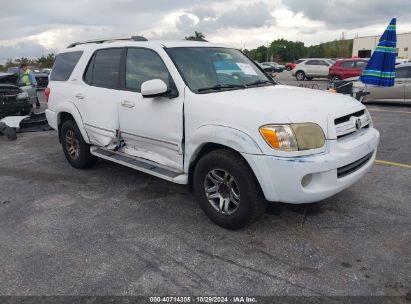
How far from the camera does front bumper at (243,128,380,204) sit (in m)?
3.14

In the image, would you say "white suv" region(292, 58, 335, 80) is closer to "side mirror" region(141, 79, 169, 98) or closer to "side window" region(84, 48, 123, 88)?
"side window" region(84, 48, 123, 88)

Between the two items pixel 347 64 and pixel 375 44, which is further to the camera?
pixel 375 44

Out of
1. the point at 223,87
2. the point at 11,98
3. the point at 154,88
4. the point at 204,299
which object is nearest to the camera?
the point at 204,299

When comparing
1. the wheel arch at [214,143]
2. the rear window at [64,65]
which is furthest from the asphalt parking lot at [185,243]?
the rear window at [64,65]

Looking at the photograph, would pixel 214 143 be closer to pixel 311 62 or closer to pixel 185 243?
pixel 185 243

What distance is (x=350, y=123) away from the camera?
3598 millimetres

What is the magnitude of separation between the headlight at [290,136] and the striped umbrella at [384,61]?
16.1 ft

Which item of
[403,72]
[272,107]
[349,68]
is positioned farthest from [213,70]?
[349,68]

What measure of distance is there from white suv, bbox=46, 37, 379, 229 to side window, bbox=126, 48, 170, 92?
0.01 meters

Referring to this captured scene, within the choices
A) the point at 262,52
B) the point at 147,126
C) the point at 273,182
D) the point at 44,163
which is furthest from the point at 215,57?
the point at 262,52

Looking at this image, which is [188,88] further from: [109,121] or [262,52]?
[262,52]

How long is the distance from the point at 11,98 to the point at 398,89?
11.2 metres

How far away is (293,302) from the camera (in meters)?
2.64

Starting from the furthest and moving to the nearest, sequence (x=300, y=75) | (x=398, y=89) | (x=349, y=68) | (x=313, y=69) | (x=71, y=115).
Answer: (x=300, y=75)
(x=313, y=69)
(x=349, y=68)
(x=398, y=89)
(x=71, y=115)
